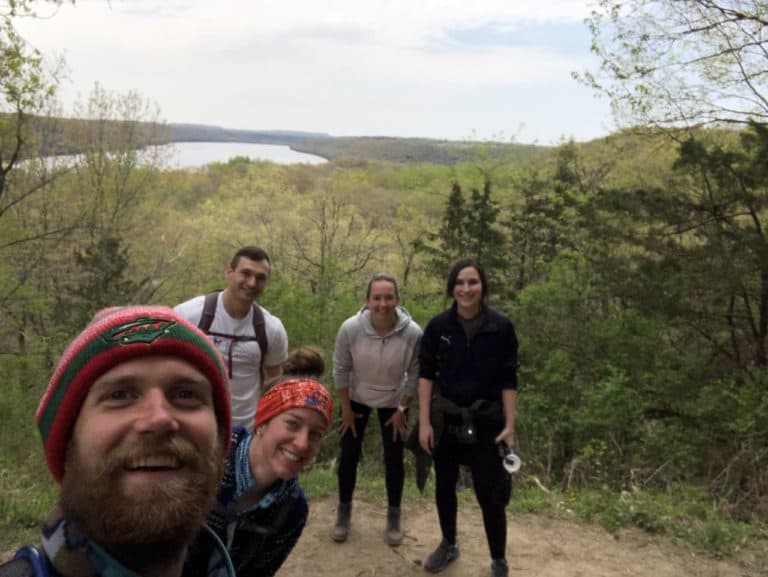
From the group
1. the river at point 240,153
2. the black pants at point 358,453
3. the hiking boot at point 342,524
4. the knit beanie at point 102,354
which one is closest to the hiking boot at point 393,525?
the black pants at point 358,453

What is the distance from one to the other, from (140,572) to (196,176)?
44.5m

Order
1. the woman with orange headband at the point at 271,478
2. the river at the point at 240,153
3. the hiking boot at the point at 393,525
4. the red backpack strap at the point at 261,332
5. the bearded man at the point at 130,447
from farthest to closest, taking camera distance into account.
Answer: the river at the point at 240,153
the hiking boot at the point at 393,525
the red backpack strap at the point at 261,332
the woman with orange headband at the point at 271,478
the bearded man at the point at 130,447

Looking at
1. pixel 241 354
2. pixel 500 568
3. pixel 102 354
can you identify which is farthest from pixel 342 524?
pixel 102 354

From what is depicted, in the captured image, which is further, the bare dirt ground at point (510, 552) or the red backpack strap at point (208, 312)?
the bare dirt ground at point (510, 552)

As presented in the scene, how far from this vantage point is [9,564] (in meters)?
0.81

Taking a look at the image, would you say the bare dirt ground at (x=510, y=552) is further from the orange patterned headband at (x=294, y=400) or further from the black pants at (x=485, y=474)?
the orange patterned headband at (x=294, y=400)

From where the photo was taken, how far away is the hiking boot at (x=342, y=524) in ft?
13.8

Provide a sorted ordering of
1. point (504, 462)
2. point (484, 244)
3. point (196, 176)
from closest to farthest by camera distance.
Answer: point (504, 462) < point (484, 244) < point (196, 176)

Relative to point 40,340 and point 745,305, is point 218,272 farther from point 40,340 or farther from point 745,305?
point 745,305

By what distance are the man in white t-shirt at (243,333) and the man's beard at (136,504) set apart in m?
2.39

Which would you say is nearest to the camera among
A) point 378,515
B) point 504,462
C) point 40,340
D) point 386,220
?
point 504,462

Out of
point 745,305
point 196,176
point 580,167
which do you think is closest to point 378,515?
point 745,305

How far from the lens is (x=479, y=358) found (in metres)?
3.45

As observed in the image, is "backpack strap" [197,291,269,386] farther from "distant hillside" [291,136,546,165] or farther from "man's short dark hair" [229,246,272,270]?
"distant hillside" [291,136,546,165]
